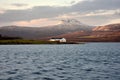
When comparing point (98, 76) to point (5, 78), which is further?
point (98, 76)

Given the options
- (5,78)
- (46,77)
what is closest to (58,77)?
(46,77)

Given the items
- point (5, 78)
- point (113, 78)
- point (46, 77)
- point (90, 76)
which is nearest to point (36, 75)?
point (46, 77)

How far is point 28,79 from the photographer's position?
33.4 meters

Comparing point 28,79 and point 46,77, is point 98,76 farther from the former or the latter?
point 28,79

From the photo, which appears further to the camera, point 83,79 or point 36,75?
point 36,75

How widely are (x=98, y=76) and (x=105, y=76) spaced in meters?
0.89

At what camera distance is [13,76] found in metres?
35.5

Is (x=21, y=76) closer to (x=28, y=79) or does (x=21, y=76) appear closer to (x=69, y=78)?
(x=28, y=79)

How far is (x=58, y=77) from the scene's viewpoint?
35219mm

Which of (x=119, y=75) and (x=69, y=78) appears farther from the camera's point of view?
(x=119, y=75)

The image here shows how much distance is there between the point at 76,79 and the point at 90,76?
2956 millimetres

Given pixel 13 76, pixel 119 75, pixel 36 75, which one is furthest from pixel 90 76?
pixel 13 76

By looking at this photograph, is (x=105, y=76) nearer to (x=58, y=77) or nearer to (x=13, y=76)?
(x=58, y=77)

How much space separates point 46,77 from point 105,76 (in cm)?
744
